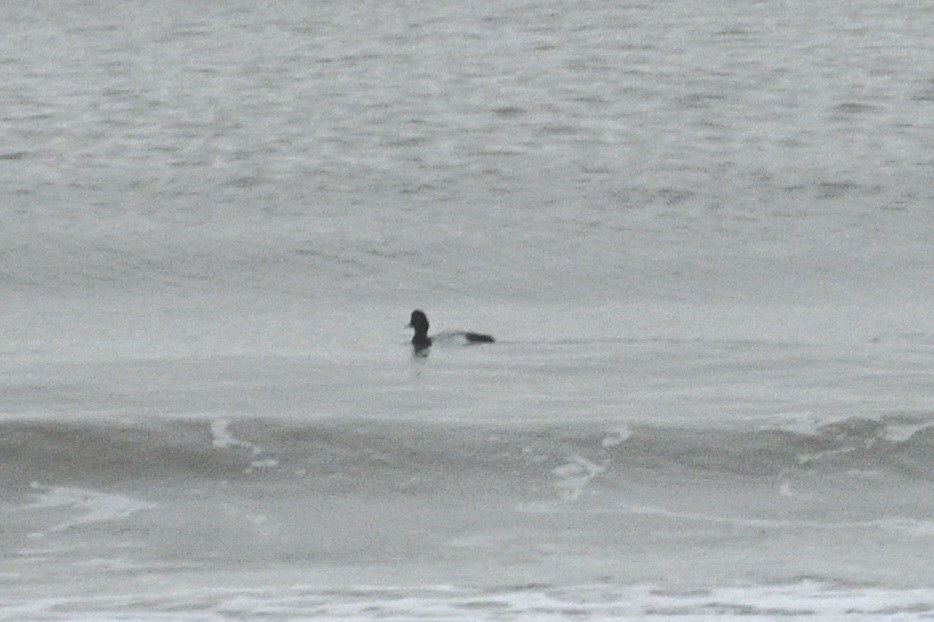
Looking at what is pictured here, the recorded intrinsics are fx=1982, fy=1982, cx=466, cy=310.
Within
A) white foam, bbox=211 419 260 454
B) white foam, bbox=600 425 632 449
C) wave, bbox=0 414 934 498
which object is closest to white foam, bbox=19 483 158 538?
wave, bbox=0 414 934 498

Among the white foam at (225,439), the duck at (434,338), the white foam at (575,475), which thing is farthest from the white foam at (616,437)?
the duck at (434,338)

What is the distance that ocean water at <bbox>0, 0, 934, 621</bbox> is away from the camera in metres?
9.69

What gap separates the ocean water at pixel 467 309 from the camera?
381 inches

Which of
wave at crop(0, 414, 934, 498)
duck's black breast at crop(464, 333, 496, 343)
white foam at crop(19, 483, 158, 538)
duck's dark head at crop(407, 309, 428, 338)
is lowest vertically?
white foam at crop(19, 483, 158, 538)

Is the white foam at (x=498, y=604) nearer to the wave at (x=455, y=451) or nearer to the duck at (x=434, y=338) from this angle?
the wave at (x=455, y=451)

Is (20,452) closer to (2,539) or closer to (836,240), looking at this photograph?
(2,539)

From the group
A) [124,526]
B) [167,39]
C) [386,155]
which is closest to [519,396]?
[124,526]

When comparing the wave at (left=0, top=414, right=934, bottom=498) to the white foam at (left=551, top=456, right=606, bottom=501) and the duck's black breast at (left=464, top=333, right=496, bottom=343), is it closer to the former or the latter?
the white foam at (left=551, top=456, right=606, bottom=501)

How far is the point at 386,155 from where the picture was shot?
1026 inches

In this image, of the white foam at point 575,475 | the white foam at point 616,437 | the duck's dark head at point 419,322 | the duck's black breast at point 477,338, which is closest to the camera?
the white foam at point 575,475

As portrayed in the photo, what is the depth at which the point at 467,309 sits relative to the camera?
1925 centimetres

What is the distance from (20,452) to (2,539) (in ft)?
5.67

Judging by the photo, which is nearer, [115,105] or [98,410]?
[98,410]

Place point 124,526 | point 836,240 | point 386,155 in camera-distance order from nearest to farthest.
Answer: point 124,526 → point 836,240 → point 386,155
